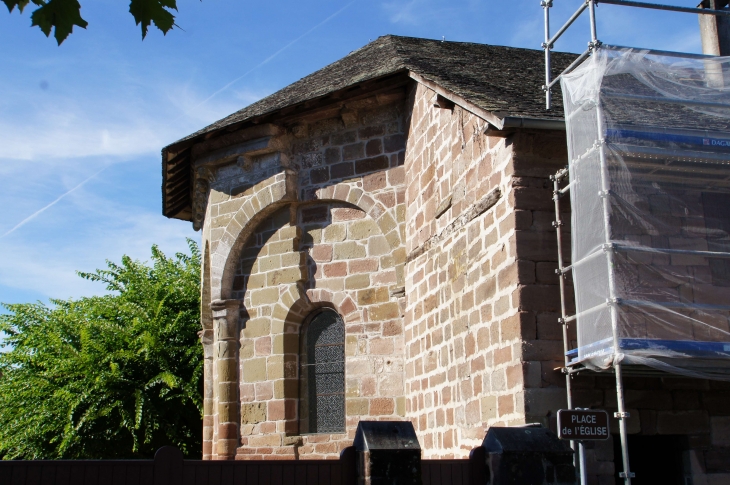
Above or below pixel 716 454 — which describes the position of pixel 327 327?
above

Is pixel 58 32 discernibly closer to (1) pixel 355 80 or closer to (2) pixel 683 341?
(2) pixel 683 341

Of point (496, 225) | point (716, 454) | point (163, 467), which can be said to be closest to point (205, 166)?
point (496, 225)

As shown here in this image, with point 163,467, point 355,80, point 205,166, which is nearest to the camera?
point 163,467

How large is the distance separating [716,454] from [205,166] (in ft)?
26.4

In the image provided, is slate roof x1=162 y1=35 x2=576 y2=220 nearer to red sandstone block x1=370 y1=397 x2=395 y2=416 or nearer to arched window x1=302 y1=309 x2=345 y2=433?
arched window x1=302 y1=309 x2=345 y2=433

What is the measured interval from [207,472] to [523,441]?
2366 millimetres

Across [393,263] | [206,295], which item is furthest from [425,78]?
[206,295]

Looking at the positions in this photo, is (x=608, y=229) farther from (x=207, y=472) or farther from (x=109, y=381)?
(x=109, y=381)

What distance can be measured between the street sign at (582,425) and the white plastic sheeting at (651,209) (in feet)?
1.43

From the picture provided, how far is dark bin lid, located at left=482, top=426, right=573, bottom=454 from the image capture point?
22.3 ft

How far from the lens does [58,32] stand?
4.54 meters

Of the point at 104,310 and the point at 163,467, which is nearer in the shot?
the point at 163,467

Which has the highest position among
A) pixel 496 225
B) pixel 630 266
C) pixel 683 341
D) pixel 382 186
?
pixel 382 186

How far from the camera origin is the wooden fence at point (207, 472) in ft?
20.5
